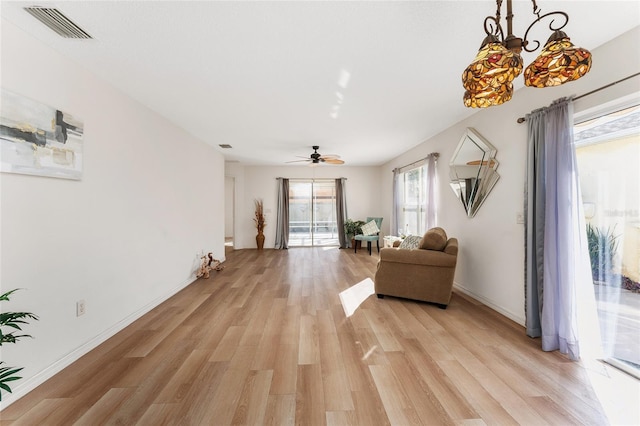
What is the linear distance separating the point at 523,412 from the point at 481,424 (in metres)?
0.33

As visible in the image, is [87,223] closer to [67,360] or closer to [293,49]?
[67,360]

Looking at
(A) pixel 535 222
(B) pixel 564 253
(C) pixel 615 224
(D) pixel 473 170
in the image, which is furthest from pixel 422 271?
(C) pixel 615 224

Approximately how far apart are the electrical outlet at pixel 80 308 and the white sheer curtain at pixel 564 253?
4.10 metres

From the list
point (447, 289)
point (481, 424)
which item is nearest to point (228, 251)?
point (447, 289)

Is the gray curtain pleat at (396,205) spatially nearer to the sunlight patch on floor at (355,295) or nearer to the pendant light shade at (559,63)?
the sunlight patch on floor at (355,295)

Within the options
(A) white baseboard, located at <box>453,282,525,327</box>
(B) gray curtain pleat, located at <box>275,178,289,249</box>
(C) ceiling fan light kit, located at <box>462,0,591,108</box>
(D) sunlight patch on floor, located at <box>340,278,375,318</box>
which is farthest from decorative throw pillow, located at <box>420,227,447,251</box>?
(B) gray curtain pleat, located at <box>275,178,289,249</box>

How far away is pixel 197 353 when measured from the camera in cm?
229

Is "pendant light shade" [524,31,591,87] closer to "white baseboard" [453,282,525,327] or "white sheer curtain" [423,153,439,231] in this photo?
"white baseboard" [453,282,525,327]

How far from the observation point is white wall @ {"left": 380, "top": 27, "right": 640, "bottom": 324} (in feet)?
6.60

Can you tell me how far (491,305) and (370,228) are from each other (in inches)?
163

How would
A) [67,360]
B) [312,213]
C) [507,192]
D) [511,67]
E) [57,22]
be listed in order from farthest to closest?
[312,213]
[507,192]
[67,360]
[57,22]
[511,67]

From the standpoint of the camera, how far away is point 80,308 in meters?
2.27

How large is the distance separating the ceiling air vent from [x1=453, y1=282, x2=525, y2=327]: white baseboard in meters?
4.69

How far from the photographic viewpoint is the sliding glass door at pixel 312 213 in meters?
8.13
